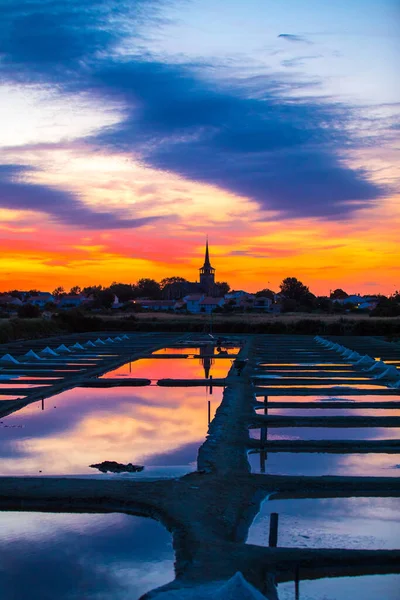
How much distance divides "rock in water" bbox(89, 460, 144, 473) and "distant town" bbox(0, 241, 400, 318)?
4998 cm

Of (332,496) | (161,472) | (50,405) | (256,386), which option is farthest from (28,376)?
(332,496)

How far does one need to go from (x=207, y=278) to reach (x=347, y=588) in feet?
245

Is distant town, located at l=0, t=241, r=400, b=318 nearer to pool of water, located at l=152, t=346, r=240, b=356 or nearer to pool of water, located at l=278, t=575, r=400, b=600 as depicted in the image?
pool of water, located at l=152, t=346, r=240, b=356

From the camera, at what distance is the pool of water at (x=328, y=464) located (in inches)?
275

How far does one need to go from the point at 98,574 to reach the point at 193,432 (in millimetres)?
4689

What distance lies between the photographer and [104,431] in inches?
368

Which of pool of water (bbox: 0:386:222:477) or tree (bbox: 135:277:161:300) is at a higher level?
tree (bbox: 135:277:161:300)

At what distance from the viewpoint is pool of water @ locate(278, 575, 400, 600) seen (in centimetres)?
425

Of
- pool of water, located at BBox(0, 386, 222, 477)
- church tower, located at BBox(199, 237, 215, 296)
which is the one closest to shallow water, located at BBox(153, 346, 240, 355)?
pool of water, located at BBox(0, 386, 222, 477)

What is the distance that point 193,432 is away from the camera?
9.28 meters

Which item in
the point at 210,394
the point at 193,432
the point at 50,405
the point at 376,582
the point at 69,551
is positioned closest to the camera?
the point at 376,582

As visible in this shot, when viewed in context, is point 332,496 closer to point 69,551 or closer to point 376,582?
point 376,582

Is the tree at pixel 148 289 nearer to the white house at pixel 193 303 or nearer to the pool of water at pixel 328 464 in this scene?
the white house at pixel 193 303

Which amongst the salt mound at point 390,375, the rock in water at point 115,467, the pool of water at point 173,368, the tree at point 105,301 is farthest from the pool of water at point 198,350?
the tree at point 105,301
